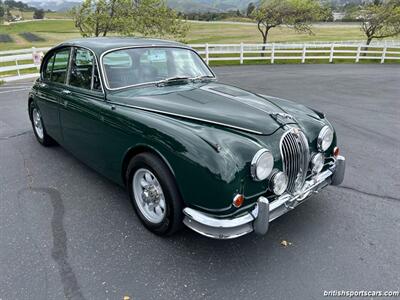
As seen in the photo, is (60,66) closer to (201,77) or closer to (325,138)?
(201,77)

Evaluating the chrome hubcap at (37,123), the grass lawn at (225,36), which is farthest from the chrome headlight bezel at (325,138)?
the grass lawn at (225,36)

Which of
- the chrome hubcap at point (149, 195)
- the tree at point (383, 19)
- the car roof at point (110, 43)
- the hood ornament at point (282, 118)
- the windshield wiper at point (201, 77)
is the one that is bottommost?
the chrome hubcap at point (149, 195)

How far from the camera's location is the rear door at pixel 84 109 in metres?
3.68

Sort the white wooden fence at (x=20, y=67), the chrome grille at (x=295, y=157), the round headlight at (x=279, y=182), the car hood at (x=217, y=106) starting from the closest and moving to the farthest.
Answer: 1. the round headlight at (x=279, y=182)
2. the chrome grille at (x=295, y=157)
3. the car hood at (x=217, y=106)
4. the white wooden fence at (x=20, y=67)

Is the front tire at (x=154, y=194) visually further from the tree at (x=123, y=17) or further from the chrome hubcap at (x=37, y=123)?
the tree at (x=123, y=17)

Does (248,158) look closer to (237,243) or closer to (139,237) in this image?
(237,243)

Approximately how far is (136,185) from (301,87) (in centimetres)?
937

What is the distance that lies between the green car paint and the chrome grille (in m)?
0.08

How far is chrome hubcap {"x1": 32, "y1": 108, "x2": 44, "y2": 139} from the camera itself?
5.42 meters

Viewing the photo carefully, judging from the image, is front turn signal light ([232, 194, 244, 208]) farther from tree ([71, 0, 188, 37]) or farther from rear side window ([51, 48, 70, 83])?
tree ([71, 0, 188, 37])

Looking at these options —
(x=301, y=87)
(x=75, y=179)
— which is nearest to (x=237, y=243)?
(x=75, y=179)

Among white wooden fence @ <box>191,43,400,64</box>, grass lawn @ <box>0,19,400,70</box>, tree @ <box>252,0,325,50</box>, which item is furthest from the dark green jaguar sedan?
grass lawn @ <box>0,19,400,70</box>

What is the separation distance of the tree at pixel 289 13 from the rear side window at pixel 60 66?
1956 centimetres

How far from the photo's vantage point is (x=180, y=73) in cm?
416
